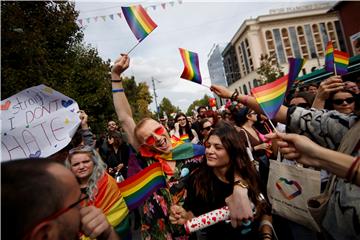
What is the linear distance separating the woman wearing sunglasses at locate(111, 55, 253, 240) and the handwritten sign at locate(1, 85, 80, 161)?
0.45 m

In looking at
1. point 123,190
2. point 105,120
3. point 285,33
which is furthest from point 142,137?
point 285,33

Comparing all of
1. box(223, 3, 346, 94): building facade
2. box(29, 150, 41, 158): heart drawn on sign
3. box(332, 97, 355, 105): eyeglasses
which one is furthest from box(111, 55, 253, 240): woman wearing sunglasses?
box(223, 3, 346, 94): building facade

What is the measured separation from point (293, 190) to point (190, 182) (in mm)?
814

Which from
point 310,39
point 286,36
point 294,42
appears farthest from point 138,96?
point 310,39

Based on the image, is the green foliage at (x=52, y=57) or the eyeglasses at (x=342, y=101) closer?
the eyeglasses at (x=342, y=101)

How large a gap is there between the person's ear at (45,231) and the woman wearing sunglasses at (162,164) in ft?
3.81

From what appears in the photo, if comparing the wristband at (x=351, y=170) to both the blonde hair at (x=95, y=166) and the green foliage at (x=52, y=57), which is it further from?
the green foliage at (x=52, y=57)

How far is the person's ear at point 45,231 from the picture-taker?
987 mm

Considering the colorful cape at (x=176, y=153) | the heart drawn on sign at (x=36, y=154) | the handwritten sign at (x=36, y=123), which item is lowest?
the colorful cape at (x=176, y=153)

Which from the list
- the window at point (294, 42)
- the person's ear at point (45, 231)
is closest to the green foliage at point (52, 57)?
the person's ear at point (45, 231)

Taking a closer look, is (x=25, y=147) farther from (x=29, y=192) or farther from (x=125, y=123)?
(x=29, y=192)

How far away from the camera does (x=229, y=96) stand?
2.49 m

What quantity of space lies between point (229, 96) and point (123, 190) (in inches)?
46.5

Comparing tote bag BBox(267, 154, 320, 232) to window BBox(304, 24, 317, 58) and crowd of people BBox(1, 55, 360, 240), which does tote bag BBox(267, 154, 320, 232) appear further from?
window BBox(304, 24, 317, 58)
